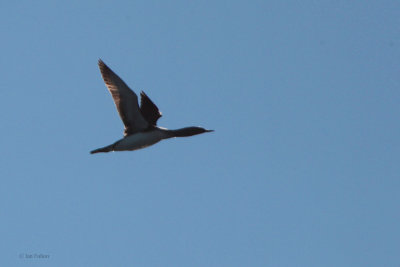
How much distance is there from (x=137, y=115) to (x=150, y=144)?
0.99 meters

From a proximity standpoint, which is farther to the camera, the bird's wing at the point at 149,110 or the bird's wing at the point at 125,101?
the bird's wing at the point at 149,110

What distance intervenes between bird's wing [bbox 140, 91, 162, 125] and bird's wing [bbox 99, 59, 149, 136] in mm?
422

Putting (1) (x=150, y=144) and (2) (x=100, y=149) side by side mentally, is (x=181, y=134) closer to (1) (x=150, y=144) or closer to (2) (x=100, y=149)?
(1) (x=150, y=144)

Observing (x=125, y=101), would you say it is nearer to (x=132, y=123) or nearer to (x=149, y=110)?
(x=132, y=123)

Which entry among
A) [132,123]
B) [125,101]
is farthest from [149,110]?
[125,101]

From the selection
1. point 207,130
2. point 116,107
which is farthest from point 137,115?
point 207,130

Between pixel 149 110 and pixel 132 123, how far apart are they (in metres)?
0.95

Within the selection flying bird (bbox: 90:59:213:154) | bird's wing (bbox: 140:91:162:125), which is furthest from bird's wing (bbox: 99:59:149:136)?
bird's wing (bbox: 140:91:162:125)

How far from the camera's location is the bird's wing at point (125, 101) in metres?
23.2

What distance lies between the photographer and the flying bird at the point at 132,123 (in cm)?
2323

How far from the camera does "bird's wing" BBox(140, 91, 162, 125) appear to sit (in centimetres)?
2432

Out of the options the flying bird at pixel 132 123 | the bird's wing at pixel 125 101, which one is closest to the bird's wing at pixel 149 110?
the flying bird at pixel 132 123

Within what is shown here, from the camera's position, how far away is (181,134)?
78.7ft

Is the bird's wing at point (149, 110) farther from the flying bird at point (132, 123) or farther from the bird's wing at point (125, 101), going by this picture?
the bird's wing at point (125, 101)
